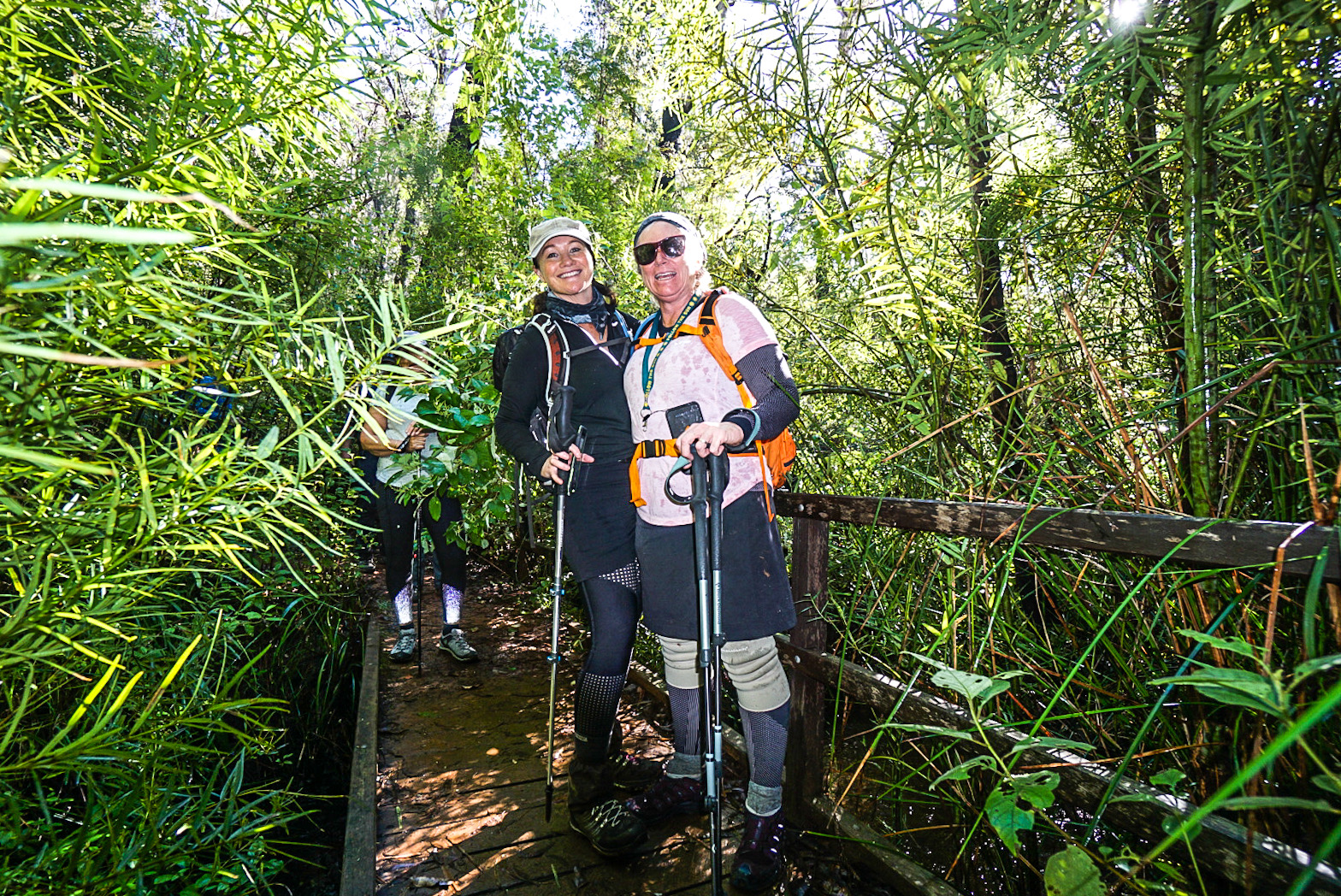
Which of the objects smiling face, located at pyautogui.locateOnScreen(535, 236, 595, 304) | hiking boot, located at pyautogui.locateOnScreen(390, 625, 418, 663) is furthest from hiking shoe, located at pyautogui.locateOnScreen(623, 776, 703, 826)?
hiking boot, located at pyautogui.locateOnScreen(390, 625, 418, 663)

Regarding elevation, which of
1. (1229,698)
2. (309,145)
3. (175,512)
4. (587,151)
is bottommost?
(1229,698)

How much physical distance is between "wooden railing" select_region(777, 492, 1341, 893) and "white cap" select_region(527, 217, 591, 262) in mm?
1369

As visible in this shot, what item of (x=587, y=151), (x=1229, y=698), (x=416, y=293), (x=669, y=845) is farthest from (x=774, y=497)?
(x=416, y=293)

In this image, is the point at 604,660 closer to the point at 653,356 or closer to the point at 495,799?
the point at 495,799

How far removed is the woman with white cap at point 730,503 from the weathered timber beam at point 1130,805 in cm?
32

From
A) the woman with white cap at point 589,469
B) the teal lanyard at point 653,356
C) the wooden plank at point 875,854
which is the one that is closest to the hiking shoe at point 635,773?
the woman with white cap at point 589,469

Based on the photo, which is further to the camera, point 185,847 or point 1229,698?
point 185,847

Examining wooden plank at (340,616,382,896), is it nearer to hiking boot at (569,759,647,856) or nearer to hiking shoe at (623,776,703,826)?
hiking boot at (569,759,647,856)

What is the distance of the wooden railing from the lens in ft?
3.87

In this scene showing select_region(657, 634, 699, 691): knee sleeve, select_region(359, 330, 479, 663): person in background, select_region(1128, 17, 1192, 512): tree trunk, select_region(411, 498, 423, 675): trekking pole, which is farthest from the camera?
select_region(411, 498, 423, 675): trekking pole

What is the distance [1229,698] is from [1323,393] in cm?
79

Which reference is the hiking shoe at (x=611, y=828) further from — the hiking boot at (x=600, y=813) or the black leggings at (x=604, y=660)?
the black leggings at (x=604, y=660)

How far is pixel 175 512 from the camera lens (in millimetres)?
1149

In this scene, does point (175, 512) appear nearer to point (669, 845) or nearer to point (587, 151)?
point (669, 845)
